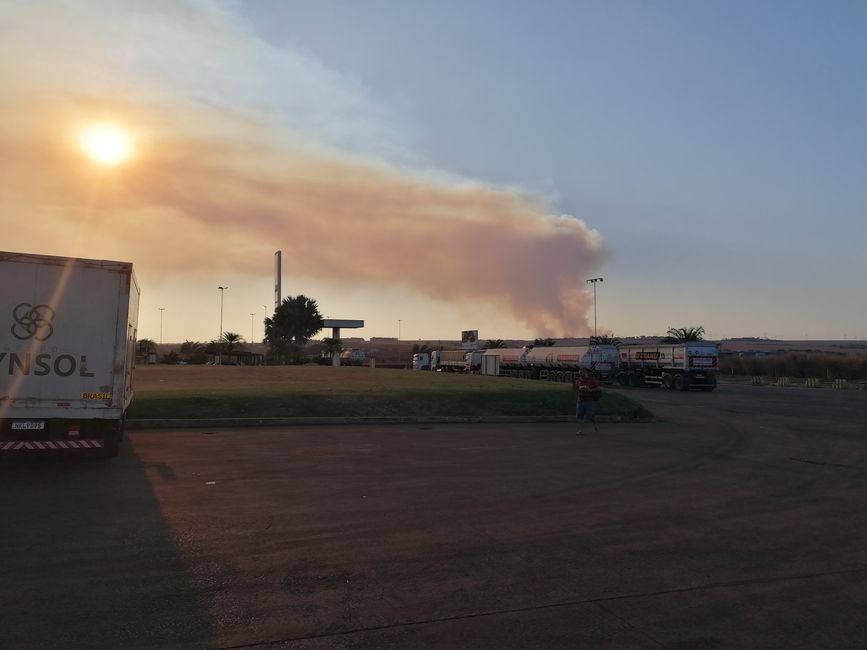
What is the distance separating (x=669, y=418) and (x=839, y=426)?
5.11m

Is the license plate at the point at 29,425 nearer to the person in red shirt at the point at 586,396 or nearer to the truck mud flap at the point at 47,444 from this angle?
the truck mud flap at the point at 47,444

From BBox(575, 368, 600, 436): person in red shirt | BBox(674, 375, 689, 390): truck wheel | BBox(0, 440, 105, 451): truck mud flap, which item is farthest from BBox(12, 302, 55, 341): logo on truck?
BBox(674, 375, 689, 390): truck wheel

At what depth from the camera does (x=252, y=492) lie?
999 cm

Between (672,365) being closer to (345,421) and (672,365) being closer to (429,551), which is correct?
(345,421)

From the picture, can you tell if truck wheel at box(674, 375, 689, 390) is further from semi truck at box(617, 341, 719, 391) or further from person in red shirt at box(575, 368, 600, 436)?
person in red shirt at box(575, 368, 600, 436)

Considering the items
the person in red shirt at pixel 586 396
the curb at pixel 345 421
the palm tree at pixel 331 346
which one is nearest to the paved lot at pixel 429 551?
the curb at pixel 345 421

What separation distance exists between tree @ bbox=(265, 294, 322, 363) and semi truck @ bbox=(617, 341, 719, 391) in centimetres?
4832

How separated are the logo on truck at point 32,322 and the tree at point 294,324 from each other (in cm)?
7897

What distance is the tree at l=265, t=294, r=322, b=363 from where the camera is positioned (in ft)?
301

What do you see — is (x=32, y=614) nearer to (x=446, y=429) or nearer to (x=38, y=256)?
(x=38, y=256)

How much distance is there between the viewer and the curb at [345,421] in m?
18.5

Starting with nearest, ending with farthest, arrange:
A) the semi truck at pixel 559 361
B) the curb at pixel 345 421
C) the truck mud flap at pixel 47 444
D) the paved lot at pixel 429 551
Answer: the paved lot at pixel 429 551, the truck mud flap at pixel 47 444, the curb at pixel 345 421, the semi truck at pixel 559 361

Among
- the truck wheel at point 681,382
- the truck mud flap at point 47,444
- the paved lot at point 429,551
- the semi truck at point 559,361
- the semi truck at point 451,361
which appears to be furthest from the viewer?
the semi truck at point 451,361

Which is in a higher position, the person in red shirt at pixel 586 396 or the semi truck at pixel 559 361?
the semi truck at pixel 559 361
